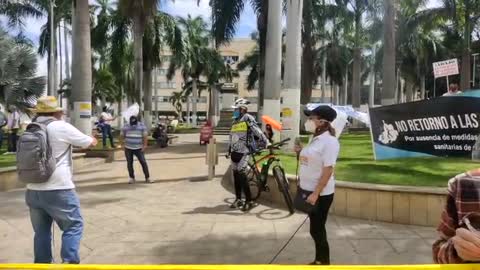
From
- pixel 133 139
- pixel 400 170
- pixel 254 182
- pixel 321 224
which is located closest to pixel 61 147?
pixel 321 224

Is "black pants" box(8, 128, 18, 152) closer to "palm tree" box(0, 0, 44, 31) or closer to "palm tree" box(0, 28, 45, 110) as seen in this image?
"palm tree" box(0, 28, 45, 110)

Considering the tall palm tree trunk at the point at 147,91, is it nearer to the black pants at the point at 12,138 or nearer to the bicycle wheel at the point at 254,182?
the black pants at the point at 12,138

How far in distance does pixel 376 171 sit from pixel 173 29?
22.1 meters

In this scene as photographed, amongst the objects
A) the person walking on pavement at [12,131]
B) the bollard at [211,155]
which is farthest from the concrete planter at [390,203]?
the person walking on pavement at [12,131]

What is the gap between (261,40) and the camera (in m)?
26.5

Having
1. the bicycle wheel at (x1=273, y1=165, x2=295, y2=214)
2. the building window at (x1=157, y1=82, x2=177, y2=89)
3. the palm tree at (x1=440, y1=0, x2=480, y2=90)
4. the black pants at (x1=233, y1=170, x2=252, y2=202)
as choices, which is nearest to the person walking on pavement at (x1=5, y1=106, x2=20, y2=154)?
the black pants at (x1=233, y1=170, x2=252, y2=202)

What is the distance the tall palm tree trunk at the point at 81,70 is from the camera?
15531mm

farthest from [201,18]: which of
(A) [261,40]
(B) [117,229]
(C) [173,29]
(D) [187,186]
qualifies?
(B) [117,229]

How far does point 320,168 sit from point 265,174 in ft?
12.0

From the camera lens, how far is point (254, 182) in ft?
29.6

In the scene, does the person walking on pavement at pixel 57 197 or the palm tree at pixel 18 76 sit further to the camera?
the palm tree at pixel 18 76

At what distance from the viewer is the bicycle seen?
8.20 m

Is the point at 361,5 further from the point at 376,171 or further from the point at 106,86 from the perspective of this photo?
the point at 106,86

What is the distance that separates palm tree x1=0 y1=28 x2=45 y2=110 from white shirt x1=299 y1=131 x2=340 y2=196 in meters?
19.9
